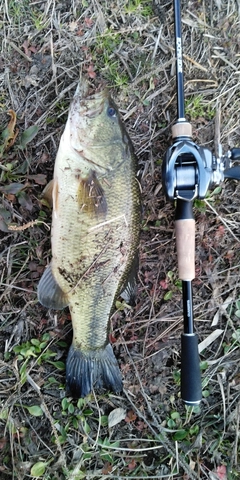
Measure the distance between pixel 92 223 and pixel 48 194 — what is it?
377 mm

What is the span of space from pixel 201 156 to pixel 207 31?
99 cm

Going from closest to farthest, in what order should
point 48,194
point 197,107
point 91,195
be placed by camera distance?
point 91,195, point 48,194, point 197,107

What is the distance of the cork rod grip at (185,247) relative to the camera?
240 cm

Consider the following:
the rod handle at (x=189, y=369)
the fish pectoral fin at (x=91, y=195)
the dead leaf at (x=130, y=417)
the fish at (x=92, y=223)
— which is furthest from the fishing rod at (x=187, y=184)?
the dead leaf at (x=130, y=417)

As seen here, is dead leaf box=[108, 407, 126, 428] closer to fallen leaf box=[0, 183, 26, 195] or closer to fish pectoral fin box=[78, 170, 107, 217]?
fish pectoral fin box=[78, 170, 107, 217]

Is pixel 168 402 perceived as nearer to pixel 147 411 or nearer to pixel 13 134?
pixel 147 411

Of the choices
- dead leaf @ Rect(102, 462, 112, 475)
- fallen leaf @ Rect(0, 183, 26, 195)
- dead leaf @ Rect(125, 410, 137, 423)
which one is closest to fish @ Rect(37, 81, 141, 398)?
fallen leaf @ Rect(0, 183, 26, 195)

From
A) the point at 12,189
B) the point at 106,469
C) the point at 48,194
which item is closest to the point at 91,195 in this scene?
the point at 48,194

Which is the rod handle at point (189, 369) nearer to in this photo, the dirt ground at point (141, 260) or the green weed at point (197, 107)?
the dirt ground at point (141, 260)

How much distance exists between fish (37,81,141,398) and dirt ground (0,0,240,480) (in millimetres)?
238

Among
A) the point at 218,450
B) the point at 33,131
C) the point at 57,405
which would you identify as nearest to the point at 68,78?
the point at 33,131

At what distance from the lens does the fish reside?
2.27 meters

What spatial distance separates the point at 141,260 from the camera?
2.75 m

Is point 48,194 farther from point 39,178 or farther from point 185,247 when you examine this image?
point 185,247
